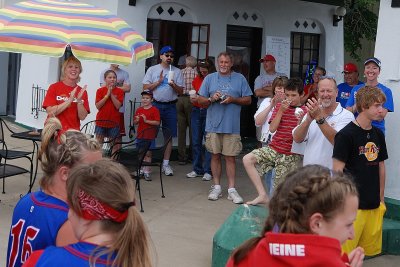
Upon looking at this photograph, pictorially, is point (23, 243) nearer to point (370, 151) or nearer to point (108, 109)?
point (370, 151)

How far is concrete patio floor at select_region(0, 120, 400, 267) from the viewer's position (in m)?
6.11

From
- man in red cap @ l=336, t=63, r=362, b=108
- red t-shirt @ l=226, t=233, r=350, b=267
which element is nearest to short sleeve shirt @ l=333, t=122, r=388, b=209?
red t-shirt @ l=226, t=233, r=350, b=267

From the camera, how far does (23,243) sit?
2812mm

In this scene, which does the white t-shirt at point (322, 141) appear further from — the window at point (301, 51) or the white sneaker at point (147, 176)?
Result: the window at point (301, 51)

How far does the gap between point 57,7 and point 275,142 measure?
110 inches

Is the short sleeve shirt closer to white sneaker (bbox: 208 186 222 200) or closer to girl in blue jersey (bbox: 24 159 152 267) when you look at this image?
girl in blue jersey (bbox: 24 159 152 267)

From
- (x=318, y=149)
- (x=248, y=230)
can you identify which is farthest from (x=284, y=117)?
(x=248, y=230)

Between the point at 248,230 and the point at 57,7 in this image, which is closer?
the point at 248,230

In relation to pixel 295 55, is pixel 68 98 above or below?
below

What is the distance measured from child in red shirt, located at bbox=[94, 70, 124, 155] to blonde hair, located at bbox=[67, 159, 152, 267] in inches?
272

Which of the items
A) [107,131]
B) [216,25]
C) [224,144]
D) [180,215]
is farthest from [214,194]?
[216,25]

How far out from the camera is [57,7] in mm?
7137

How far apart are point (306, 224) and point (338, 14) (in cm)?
1200

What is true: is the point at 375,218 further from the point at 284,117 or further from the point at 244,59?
the point at 244,59
